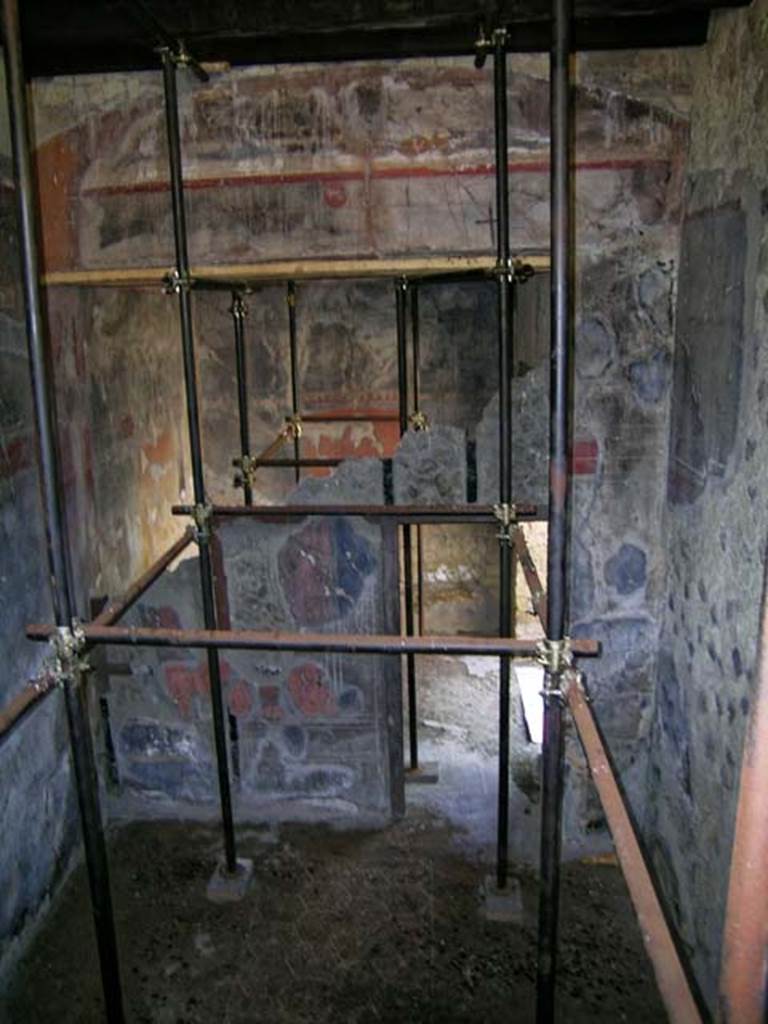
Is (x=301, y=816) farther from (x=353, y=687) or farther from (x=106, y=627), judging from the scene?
(x=106, y=627)

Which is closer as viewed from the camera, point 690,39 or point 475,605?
point 690,39

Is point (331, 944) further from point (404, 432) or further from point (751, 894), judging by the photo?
point (751, 894)

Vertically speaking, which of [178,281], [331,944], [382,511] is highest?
[178,281]

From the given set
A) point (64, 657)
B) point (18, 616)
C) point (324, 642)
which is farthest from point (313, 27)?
point (18, 616)

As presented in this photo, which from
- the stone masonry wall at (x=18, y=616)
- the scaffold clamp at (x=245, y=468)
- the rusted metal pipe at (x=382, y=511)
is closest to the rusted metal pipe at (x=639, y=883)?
the rusted metal pipe at (x=382, y=511)

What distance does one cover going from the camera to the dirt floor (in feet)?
8.93

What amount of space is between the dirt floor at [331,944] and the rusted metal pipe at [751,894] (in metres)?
2.23

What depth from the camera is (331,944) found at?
117 inches

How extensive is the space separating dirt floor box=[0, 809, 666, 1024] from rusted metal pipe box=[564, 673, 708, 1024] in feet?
5.44

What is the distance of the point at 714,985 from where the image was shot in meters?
2.54

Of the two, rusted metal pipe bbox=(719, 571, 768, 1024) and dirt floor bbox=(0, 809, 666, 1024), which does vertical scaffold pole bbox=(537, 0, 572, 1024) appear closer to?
rusted metal pipe bbox=(719, 571, 768, 1024)

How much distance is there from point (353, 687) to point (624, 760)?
119 centimetres

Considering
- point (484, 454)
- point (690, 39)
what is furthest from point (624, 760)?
point (690, 39)

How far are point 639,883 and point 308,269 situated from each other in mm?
2388
